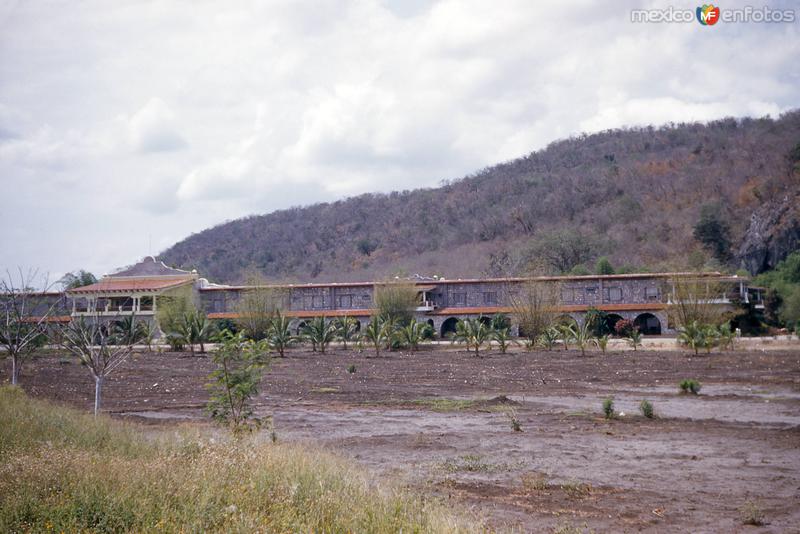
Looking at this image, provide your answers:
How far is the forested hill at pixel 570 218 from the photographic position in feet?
217

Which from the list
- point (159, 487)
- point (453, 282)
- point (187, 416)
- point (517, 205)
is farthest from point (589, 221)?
point (159, 487)

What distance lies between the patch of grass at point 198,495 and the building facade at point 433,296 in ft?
126

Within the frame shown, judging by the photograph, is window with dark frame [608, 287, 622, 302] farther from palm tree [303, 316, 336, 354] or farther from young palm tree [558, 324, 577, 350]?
palm tree [303, 316, 336, 354]

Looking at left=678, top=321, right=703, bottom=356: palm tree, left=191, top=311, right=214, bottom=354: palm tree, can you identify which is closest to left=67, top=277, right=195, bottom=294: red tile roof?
left=191, top=311, right=214, bottom=354: palm tree

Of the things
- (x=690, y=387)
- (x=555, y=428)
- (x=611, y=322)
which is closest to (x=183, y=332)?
(x=611, y=322)

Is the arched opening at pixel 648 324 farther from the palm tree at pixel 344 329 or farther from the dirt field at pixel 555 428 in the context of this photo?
the palm tree at pixel 344 329

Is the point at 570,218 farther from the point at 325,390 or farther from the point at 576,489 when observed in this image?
the point at 576,489

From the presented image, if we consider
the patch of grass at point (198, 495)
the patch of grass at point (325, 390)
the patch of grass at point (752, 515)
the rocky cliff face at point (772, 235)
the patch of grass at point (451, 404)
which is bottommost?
the patch of grass at point (752, 515)

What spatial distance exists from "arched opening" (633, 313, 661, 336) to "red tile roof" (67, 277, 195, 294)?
113 ft

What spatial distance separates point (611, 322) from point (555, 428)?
122ft

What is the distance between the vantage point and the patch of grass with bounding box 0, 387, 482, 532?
5.84 m

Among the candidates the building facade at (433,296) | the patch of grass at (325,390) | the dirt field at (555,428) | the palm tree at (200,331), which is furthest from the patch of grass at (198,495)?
the building facade at (433,296)

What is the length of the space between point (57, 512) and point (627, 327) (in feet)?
147

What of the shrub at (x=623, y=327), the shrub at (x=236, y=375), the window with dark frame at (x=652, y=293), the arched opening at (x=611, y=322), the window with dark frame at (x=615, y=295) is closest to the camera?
the shrub at (x=236, y=375)
